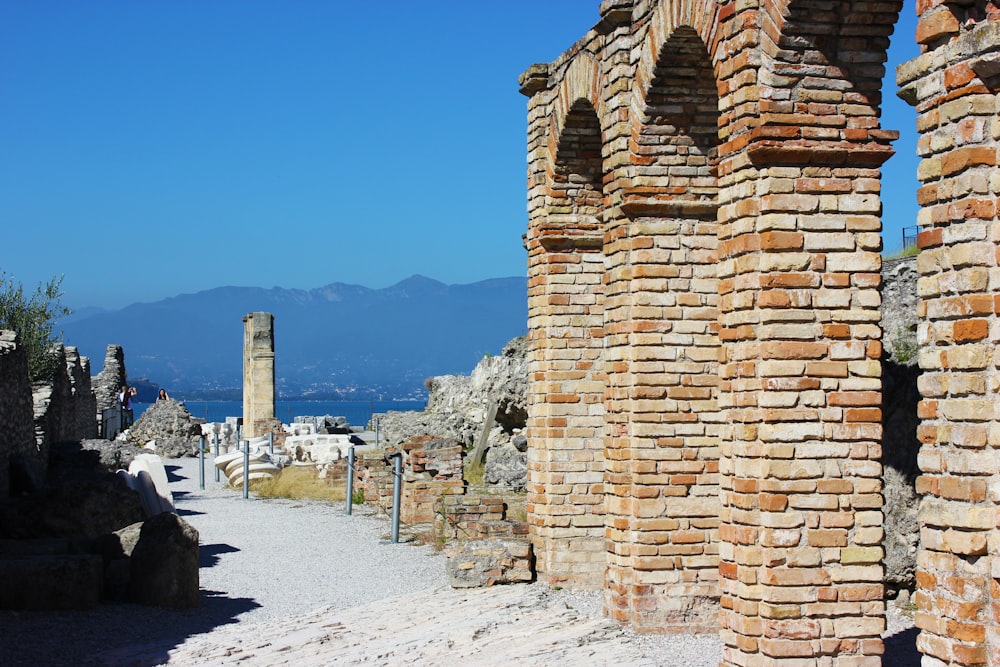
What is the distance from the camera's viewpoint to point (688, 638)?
988cm

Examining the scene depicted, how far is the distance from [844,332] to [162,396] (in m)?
34.6

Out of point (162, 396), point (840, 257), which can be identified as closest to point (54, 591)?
point (840, 257)

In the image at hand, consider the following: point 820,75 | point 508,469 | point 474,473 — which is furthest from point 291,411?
point 820,75

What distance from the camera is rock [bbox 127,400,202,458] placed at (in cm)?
3170

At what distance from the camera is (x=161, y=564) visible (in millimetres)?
11141

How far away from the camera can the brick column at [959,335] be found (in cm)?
535

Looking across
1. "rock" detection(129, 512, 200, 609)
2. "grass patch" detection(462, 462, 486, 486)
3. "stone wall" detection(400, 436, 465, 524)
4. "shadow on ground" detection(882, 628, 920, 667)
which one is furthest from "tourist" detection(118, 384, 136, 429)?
"shadow on ground" detection(882, 628, 920, 667)

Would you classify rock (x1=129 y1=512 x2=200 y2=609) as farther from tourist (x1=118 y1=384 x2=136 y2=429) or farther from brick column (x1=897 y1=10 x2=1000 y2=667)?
tourist (x1=118 y1=384 x2=136 y2=429)

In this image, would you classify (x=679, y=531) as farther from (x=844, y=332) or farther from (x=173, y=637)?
(x=173, y=637)

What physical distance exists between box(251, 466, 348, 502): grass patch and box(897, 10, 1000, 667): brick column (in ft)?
53.8

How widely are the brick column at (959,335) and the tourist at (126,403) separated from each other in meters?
36.1

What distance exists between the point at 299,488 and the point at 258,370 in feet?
41.4

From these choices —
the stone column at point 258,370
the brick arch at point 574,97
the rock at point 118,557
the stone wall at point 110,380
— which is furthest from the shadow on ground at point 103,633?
the stone wall at point 110,380

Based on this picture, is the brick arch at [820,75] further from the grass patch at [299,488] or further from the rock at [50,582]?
the grass patch at [299,488]
